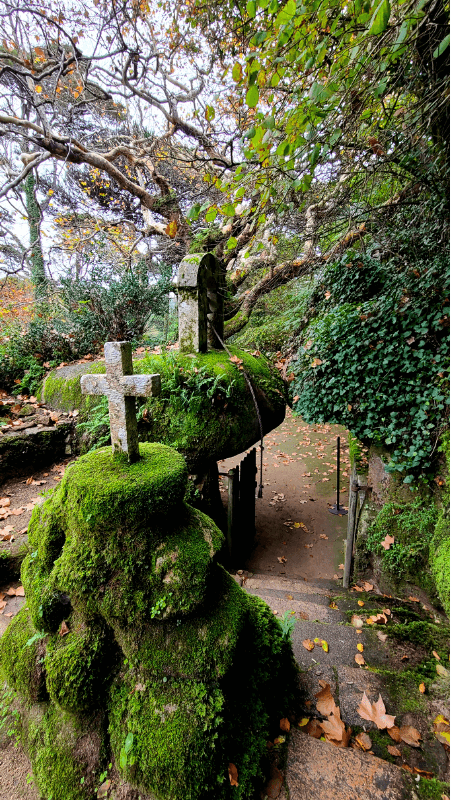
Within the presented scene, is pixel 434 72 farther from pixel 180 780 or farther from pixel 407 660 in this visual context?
pixel 180 780

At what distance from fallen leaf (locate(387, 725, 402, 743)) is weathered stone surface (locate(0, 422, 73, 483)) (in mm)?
5214

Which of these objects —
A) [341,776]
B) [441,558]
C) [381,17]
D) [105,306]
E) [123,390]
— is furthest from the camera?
[105,306]

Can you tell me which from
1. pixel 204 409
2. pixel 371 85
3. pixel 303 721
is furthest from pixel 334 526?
pixel 371 85

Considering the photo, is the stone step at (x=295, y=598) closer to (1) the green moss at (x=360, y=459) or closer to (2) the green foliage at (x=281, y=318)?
(1) the green moss at (x=360, y=459)

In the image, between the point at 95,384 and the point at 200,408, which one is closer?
the point at 95,384

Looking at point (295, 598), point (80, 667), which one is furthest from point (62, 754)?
point (295, 598)

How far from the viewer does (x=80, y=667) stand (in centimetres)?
179

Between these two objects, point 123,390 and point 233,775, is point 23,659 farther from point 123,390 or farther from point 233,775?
point 123,390

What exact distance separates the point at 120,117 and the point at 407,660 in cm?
1528

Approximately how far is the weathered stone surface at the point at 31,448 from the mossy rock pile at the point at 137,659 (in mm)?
3442

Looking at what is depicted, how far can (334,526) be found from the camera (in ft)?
21.6

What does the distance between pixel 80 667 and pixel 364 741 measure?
171 cm

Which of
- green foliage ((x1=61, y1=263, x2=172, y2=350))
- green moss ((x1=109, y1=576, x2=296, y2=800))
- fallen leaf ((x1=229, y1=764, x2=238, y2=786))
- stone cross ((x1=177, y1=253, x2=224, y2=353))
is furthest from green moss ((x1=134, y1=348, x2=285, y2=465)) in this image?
green foliage ((x1=61, y1=263, x2=172, y2=350))

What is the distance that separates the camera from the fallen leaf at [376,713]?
2.00m
